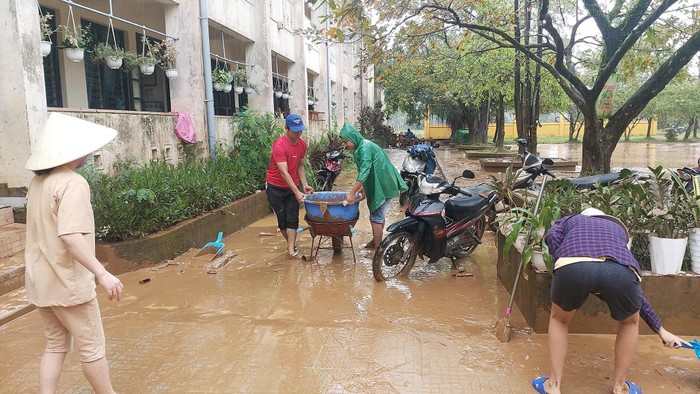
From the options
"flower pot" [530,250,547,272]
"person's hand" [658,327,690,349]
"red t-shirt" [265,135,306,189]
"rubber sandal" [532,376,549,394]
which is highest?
"red t-shirt" [265,135,306,189]

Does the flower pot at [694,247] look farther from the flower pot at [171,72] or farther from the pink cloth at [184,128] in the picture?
the flower pot at [171,72]

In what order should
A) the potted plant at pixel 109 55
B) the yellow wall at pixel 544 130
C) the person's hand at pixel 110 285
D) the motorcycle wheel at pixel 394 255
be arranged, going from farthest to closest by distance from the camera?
the yellow wall at pixel 544 130 → the potted plant at pixel 109 55 → the motorcycle wheel at pixel 394 255 → the person's hand at pixel 110 285

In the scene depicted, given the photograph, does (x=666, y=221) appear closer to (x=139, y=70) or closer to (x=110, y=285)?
(x=110, y=285)

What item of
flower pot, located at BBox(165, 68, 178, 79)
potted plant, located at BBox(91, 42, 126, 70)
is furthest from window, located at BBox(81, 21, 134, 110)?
potted plant, located at BBox(91, 42, 126, 70)

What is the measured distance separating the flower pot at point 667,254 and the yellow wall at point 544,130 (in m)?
41.5

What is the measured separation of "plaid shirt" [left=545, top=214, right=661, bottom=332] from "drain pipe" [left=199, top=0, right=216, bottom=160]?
717 cm

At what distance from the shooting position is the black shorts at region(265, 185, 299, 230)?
20.3ft

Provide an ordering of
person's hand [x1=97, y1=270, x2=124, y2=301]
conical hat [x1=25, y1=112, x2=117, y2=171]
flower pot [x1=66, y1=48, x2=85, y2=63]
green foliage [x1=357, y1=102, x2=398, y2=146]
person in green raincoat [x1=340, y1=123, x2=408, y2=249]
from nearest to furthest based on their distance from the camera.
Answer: person's hand [x1=97, y1=270, x2=124, y2=301]
conical hat [x1=25, y1=112, x2=117, y2=171]
person in green raincoat [x1=340, y1=123, x2=408, y2=249]
flower pot [x1=66, y1=48, x2=85, y2=63]
green foliage [x1=357, y1=102, x2=398, y2=146]

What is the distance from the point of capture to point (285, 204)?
20.4 ft

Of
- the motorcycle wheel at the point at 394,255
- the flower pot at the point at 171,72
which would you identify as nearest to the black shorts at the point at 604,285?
the motorcycle wheel at the point at 394,255

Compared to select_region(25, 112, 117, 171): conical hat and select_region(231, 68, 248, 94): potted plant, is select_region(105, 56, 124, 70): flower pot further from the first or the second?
select_region(25, 112, 117, 171): conical hat

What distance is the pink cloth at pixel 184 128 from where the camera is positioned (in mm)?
8525

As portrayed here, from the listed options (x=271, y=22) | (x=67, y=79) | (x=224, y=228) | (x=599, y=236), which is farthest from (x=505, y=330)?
(x=271, y=22)

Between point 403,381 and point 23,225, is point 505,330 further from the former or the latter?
point 23,225
